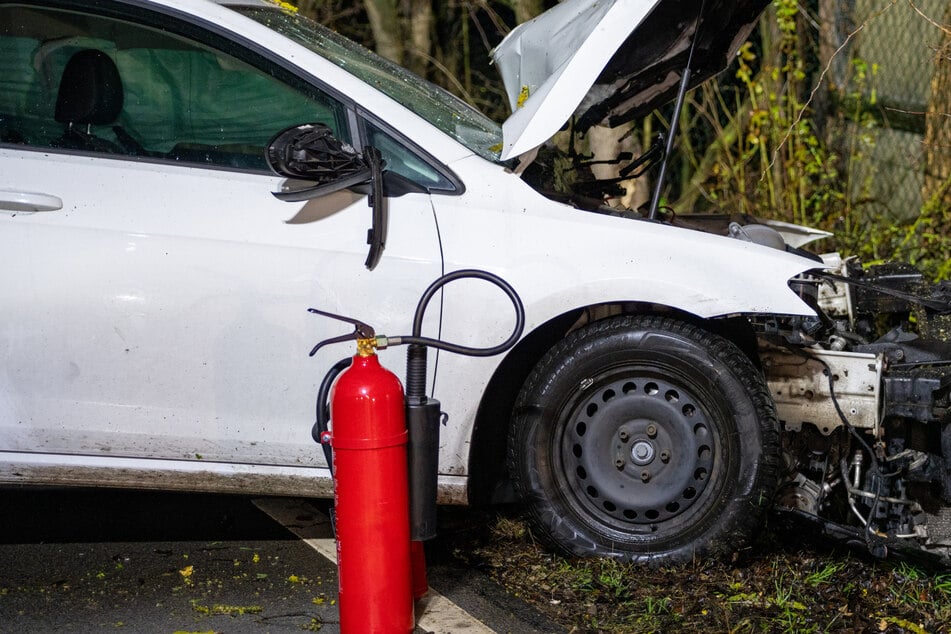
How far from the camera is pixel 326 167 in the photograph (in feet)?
11.3

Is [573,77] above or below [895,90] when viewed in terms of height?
below

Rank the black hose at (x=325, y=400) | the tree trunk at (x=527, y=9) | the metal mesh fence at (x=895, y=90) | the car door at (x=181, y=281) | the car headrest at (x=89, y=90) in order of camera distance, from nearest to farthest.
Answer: the black hose at (x=325, y=400) < the car door at (x=181, y=281) < the car headrest at (x=89, y=90) < the tree trunk at (x=527, y=9) < the metal mesh fence at (x=895, y=90)

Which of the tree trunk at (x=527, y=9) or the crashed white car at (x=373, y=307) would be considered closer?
the crashed white car at (x=373, y=307)

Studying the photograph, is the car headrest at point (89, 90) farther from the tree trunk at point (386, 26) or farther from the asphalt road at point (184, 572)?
the tree trunk at point (386, 26)

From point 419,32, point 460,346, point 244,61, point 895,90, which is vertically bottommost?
point 460,346

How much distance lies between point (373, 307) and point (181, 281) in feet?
2.00

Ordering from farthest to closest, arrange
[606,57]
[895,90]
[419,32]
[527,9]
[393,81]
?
[419,32]
[895,90]
[527,9]
[393,81]
[606,57]

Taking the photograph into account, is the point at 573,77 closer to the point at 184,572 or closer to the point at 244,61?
the point at 244,61

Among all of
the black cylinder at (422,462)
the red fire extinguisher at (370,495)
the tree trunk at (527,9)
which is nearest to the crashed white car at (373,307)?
the black cylinder at (422,462)

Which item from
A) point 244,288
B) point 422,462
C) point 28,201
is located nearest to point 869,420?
point 422,462

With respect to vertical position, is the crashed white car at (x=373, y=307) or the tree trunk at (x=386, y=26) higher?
the tree trunk at (x=386, y=26)

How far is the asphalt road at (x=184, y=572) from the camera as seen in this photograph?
3428 mm

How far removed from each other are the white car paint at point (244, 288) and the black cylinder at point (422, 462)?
0.43 metres

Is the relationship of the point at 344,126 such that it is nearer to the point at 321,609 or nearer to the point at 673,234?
the point at 673,234
